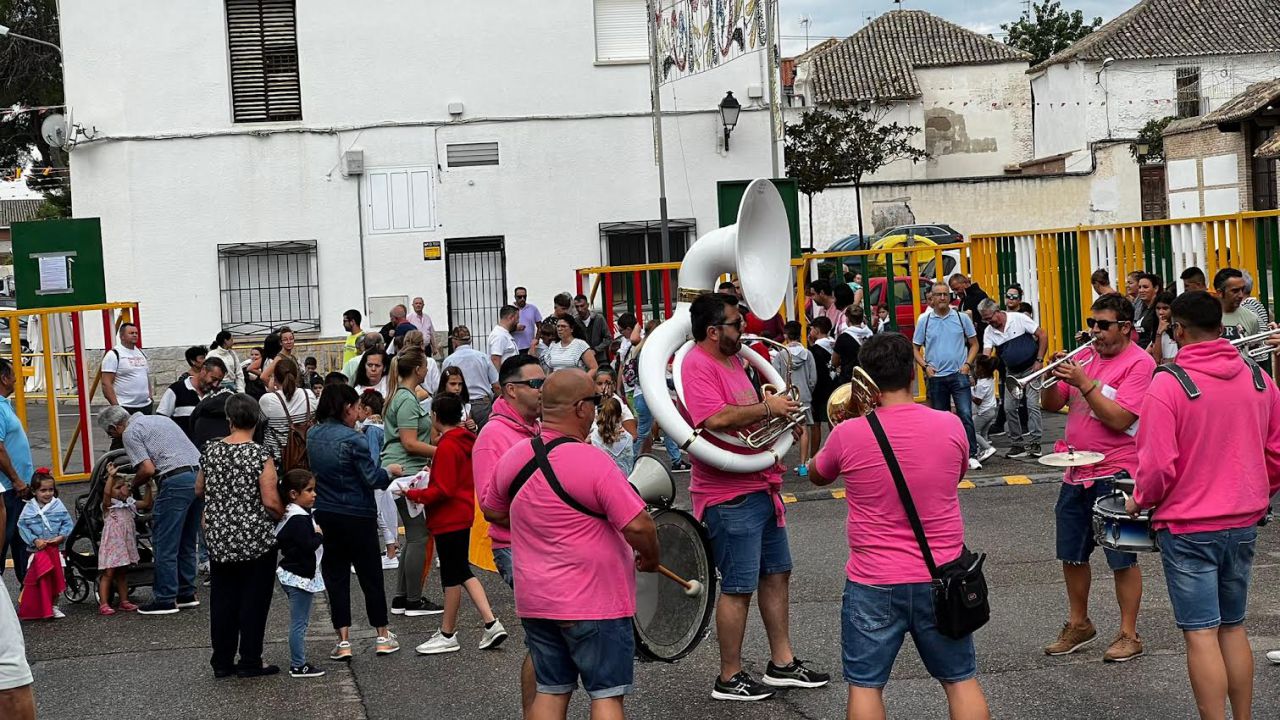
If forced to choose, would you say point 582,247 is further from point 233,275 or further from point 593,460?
point 593,460

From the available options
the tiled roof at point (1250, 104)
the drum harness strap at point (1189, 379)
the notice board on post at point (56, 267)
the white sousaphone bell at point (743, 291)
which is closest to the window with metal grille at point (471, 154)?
the notice board on post at point (56, 267)

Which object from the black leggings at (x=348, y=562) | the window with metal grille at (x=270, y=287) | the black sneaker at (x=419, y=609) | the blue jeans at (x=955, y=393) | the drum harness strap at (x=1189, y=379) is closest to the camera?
the drum harness strap at (x=1189, y=379)

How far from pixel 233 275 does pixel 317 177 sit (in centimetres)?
201

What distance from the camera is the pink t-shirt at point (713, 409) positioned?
6.72m

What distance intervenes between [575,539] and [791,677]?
81.9 inches

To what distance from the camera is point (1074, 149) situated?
50.7m

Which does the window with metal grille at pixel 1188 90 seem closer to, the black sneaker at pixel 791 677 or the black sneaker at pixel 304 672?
the black sneaker at pixel 791 677

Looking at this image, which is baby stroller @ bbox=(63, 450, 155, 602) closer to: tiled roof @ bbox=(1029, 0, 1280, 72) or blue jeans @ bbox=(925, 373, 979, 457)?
blue jeans @ bbox=(925, 373, 979, 457)

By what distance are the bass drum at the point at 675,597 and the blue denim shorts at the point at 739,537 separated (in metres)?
0.14

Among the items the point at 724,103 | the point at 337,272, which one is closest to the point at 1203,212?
the point at 724,103

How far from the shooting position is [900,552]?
5.26 metres

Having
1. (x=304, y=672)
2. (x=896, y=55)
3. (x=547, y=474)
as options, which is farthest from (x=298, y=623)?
(x=896, y=55)

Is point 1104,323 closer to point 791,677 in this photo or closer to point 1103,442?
point 1103,442

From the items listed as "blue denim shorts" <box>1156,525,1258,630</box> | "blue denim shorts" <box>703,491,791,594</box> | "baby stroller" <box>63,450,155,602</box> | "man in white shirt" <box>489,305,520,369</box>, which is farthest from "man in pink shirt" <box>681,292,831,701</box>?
"man in white shirt" <box>489,305,520,369</box>
